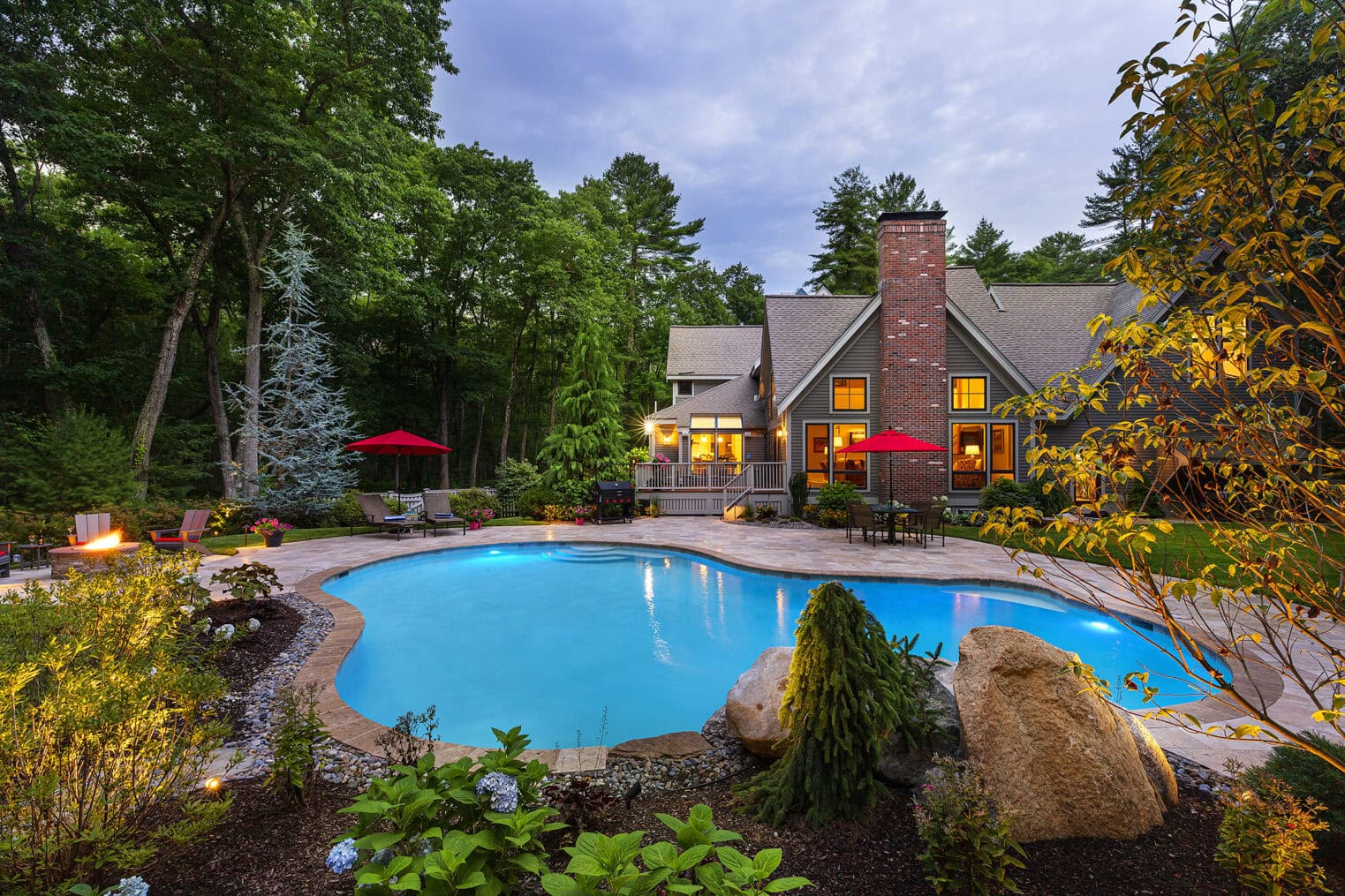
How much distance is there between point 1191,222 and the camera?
1924 millimetres

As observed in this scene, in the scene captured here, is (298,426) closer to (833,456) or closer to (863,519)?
(863,519)

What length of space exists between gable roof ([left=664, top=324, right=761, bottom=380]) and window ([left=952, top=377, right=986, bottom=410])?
9989 mm

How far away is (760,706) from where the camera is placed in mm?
3518

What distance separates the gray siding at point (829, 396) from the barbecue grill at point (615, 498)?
17.1 ft

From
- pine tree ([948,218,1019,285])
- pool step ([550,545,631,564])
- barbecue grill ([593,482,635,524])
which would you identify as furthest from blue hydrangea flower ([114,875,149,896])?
pine tree ([948,218,1019,285])

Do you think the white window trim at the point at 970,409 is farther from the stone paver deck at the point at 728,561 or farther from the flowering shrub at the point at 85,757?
the flowering shrub at the point at 85,757

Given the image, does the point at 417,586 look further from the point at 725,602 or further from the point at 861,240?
the point at 861,240

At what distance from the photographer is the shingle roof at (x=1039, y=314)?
16.9m

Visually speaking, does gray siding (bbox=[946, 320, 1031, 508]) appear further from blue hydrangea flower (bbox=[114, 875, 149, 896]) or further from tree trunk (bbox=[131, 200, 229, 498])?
tree trunk (bbox=[131, 200, 229, 498])

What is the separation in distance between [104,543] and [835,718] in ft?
38.2

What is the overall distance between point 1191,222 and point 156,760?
4623mm

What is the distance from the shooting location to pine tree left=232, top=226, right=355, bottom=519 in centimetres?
1473

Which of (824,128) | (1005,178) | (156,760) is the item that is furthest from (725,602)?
(1005,178)

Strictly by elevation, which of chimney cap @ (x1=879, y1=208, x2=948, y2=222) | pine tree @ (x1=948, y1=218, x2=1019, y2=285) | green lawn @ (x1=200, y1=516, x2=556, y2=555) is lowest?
green lawn @ (x1=200, y1=516, x2=556, y2=555)
